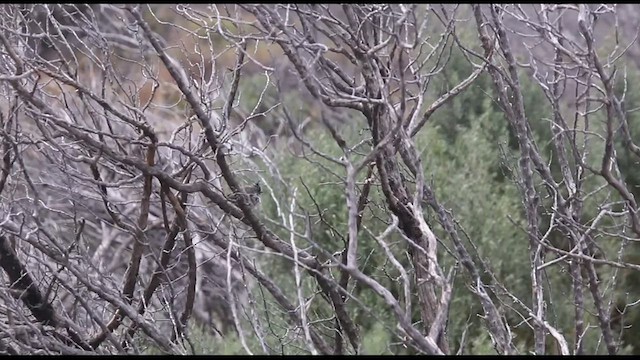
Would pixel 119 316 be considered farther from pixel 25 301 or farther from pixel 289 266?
pixel 289 266

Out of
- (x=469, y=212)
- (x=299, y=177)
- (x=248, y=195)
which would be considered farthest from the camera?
(x=469, y=212)

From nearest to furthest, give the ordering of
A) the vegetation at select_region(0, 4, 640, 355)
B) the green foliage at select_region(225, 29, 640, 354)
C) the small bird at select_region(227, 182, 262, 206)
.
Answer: the vegetation at select_region(0, 4, 640, 355) < the small bird at select_region(227, 182, 262, 206) < the green foliage at select_region(225, 29, 640, 354)

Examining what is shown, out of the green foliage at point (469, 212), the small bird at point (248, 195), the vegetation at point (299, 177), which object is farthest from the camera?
the green foliage at point (469, 212)

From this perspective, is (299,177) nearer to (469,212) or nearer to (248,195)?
(248,195)

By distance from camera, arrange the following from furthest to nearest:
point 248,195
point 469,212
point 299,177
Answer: point 469,212, point 299,177, point 248,195

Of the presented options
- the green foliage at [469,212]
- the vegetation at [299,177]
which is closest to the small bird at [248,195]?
the vegetation at [299,177]

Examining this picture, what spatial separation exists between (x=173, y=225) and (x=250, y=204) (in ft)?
1.38

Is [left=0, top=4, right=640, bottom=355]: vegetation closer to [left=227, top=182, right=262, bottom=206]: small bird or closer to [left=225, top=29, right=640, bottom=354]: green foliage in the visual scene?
[left=227, top=182, right=262, bottom=206]: small bird

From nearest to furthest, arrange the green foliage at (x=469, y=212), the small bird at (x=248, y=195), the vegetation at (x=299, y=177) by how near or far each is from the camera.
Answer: the vegetation at (x=299, y=177) → the small bird at (x=248, y=195) → the green foliage at (x=469, y=212)

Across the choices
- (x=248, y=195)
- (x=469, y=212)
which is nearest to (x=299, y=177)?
(x=248, y=195)

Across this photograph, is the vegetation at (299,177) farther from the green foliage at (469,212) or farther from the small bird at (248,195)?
the green foliage at (469,212)

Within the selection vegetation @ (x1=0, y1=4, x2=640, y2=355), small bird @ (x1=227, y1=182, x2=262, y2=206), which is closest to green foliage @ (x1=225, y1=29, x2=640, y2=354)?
vegetation @ (x1=0, y1=4, x2=640, y2=355)

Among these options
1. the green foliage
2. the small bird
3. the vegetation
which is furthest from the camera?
the green foliage

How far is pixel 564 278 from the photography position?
5.73 m
